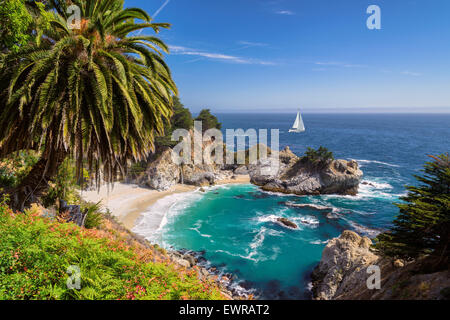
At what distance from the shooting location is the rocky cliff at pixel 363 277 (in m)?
6.98

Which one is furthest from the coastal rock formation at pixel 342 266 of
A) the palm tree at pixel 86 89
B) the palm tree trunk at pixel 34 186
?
the palm tree trunk at pixel 34 186

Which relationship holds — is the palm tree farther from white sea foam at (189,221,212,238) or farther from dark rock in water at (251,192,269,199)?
dark rock in water at (251,192,269,199)

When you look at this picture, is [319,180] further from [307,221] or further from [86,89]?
[86,89]

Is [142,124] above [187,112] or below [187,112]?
below

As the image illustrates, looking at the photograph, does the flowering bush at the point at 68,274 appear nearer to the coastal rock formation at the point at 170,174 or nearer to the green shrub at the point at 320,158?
the coastal rock formation at the point at 170,174

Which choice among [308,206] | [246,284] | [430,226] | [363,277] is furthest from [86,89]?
[308,206]

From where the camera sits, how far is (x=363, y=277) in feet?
42.0

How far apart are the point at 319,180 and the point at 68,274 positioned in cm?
4229

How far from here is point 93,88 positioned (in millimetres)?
6488

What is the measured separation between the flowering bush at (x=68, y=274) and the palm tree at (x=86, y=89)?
237 cm

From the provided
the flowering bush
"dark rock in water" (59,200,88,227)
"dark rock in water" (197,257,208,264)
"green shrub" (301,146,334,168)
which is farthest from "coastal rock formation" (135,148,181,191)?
the flowering bush
